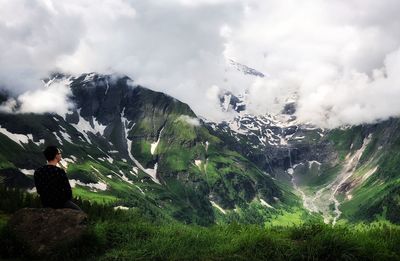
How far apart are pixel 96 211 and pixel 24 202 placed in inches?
157

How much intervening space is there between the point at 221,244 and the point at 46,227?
23.3ft

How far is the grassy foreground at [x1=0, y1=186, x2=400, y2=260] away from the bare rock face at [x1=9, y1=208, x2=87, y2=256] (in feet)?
0.94

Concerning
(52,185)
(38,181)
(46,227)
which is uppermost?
(38,181)

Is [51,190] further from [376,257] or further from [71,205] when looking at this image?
[376,257]

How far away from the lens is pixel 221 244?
61.8ft

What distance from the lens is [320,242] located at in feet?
58.3

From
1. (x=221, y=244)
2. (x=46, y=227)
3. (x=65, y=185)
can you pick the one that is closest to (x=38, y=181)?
(x=65, y=185)

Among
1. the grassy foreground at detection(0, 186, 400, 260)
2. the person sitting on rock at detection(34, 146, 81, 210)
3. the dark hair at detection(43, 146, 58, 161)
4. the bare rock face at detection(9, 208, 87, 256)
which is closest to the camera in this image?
the grassy foreground at detection(0, 186, 400, 260)

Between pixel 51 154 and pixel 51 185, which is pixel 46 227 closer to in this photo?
pixel 51 185

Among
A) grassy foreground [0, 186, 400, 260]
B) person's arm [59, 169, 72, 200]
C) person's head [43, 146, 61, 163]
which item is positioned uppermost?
person's head [43, 146, 61, 163]

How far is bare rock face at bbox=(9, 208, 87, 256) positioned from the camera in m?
18.3

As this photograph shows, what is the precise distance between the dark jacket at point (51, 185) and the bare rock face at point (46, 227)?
2.15ft

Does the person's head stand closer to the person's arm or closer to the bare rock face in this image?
the person's arm

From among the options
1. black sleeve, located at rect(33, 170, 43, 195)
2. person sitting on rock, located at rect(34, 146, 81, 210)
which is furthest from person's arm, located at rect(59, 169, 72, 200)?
black sleeve, located at rect(33, 170, 43, 195)
